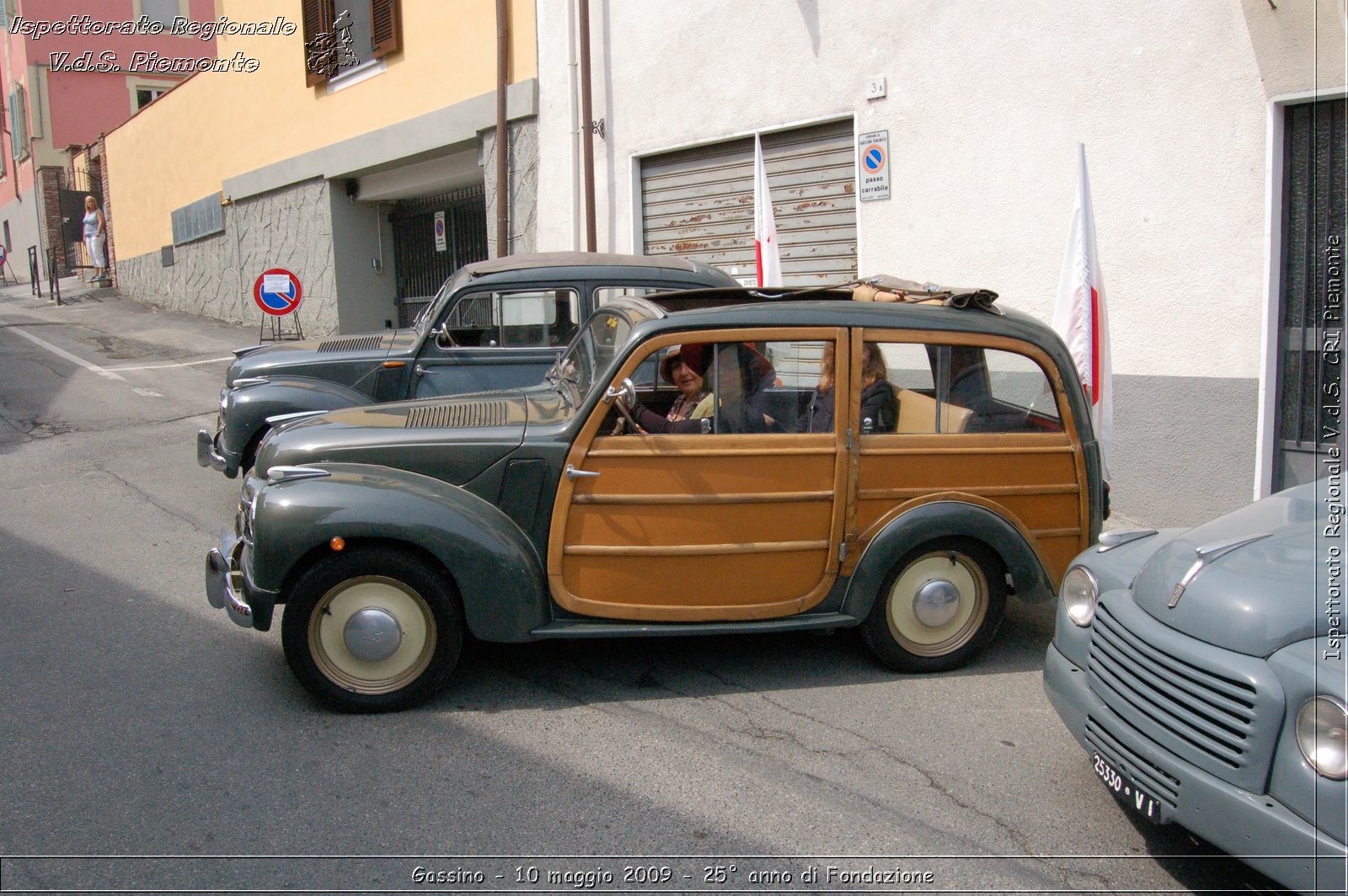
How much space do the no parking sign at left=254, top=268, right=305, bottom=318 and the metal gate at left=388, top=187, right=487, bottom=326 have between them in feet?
10.5

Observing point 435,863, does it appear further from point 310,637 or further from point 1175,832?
point 1175,832

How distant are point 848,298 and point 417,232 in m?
12.6

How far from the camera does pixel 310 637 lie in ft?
13.2

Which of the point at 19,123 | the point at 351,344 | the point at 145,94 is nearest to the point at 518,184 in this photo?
the point at 351,344

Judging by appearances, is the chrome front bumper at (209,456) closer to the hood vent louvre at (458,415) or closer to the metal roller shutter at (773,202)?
the hood vent louvre at (458,415)

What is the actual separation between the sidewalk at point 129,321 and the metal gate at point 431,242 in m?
2.52

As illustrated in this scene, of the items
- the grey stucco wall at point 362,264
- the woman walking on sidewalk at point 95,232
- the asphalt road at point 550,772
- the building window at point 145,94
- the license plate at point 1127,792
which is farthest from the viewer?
the building window at point 145,94

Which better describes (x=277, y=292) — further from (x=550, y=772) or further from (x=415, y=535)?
(x=550, y=772)

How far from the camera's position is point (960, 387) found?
4.54 meters

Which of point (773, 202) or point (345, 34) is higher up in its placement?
point (345, 34)

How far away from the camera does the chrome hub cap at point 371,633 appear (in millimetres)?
4016

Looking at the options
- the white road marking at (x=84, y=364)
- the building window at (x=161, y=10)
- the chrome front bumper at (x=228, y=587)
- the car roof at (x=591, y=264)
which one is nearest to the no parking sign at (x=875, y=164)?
the car roof at (x=591, y=264)

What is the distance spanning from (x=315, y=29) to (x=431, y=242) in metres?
3.49

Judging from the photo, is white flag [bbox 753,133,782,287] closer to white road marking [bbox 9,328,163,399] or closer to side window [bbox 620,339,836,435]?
side window [bbox 620,339,836,435]
